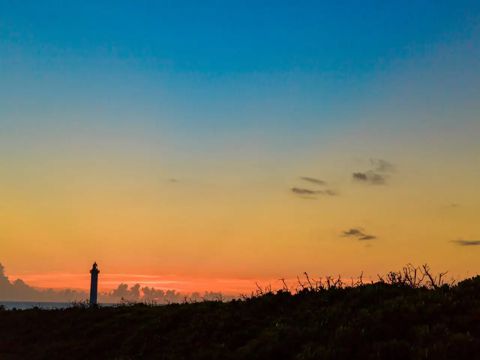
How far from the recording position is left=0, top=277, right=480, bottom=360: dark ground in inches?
571

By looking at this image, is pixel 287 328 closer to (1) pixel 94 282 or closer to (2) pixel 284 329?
(2) pixel 284 329

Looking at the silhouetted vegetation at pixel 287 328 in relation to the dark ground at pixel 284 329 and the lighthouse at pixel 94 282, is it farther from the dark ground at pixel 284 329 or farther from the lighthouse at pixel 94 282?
the lighthouse at pixel 94 282

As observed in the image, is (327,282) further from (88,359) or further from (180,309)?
(88,359)

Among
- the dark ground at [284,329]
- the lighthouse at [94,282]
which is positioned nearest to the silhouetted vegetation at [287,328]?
the dark ground at [284,329]

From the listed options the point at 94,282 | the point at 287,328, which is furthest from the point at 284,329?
the point at 94,282

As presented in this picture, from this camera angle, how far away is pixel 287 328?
1708cm

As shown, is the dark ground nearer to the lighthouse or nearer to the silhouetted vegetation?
the silhouetted vegetation

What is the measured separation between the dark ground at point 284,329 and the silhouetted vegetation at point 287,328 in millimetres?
29

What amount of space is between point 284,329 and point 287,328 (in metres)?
0.10

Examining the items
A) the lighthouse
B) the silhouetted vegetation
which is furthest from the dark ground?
the lighthouse

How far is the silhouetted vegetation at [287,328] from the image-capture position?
14523mm

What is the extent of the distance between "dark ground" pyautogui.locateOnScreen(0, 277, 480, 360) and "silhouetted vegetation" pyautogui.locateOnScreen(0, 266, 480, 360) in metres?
0.03

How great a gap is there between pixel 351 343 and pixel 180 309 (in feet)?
33.0

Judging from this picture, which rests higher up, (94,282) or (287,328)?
(94,282)
